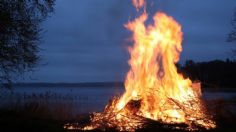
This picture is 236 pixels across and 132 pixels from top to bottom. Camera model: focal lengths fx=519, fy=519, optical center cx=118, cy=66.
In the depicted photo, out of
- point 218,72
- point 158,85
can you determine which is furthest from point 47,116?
point 218,72

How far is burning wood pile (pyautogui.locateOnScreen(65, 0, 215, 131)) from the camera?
1692cm

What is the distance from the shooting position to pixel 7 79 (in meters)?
18.3

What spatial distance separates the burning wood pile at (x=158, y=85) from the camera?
55.5ft

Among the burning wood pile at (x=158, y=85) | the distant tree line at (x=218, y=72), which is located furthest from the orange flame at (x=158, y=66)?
the distant tree line at (x=218, y=72)

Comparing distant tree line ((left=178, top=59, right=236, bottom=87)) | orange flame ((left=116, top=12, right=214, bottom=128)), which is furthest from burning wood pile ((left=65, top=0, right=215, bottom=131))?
distant tree line ((left=178, top=59, right=236, bottom=87))

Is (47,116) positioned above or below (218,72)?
below

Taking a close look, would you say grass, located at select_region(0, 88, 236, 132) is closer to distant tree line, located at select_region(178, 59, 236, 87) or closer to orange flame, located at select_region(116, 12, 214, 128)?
orange flame, located at select_region(116, 12, 214, 128)

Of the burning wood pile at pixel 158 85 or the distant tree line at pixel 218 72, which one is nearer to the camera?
the burning wood pile at pixel 158 85

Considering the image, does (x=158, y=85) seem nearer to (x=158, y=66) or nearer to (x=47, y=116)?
(x=158, y=66)

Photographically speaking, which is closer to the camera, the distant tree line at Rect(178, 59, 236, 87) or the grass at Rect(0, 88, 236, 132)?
the grass at Rect(0, 88, 236, 132)

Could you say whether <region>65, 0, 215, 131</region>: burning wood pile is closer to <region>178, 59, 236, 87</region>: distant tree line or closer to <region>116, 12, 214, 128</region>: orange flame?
<region>116, 12, 214, 128</region>: orange flame

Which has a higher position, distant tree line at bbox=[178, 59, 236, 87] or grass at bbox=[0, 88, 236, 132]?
distant tree line at bbox=[178, 59, 236, 87]

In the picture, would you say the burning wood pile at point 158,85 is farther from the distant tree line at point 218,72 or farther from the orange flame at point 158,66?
the distant tree line at point 218,72

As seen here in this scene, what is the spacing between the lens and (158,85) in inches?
709
